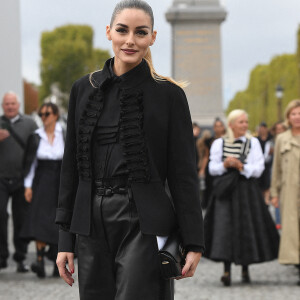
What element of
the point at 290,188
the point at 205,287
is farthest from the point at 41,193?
the point at 290,188

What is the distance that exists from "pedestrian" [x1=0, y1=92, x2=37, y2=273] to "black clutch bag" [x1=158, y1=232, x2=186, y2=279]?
270 inches

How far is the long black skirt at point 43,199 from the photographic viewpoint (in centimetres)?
997

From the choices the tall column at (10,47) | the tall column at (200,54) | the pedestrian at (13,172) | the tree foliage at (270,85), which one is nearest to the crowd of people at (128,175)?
the pedestrian at (13,172)

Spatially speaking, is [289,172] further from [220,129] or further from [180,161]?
[180,161]

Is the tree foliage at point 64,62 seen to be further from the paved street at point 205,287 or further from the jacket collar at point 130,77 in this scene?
the jacket collar at point 130,77

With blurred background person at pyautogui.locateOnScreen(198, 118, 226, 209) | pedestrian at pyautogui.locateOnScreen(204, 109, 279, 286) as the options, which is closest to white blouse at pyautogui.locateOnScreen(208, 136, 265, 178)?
pedestrian at pyautogui.locateOnScreen(204, 109, 279, 286)

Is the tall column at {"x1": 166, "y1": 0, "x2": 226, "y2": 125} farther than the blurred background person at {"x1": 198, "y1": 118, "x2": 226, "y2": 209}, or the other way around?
the tall column at {"x1": 166, "y1": 0, "x2": 226, "y2": 125}

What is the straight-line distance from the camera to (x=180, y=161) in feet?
12.8

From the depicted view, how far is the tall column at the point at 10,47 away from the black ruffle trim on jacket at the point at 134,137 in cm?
1597

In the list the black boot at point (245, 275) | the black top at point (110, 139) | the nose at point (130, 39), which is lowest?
the black boot at point (245, 275)

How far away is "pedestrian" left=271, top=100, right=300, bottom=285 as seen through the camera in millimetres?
9648

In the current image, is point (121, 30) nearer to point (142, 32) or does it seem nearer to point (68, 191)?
point (142, 32)

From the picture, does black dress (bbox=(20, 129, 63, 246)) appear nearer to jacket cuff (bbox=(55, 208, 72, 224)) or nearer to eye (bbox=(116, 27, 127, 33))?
jacket cuff (bbox=(55, 208, 72, 224))

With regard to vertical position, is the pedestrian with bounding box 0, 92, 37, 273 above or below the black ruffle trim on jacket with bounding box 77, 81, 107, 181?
below
